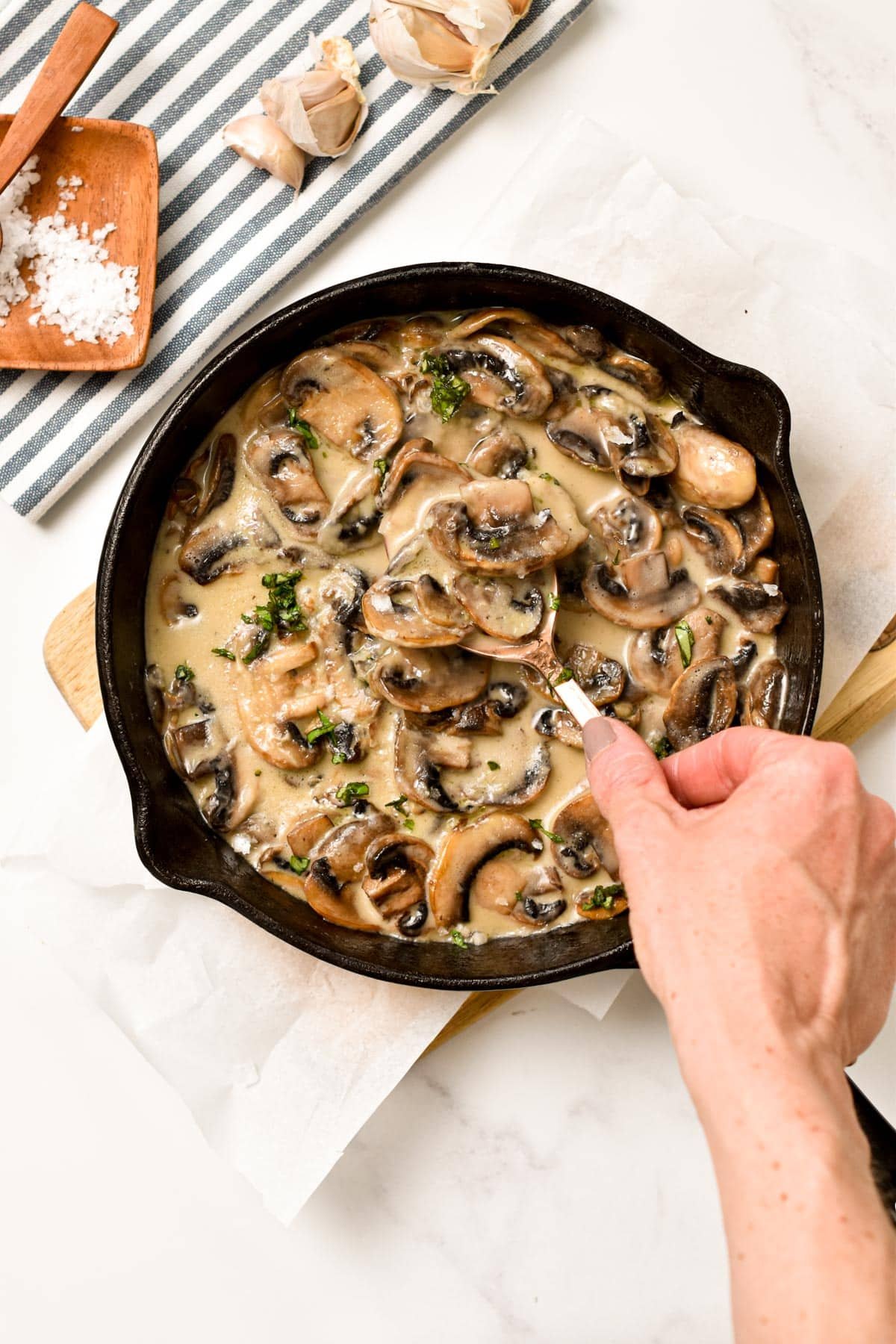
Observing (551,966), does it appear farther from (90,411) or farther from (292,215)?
(292,215)

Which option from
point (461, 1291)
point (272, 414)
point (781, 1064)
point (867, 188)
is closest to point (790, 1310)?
point (781, 1064)

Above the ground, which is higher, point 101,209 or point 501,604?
point 101,209

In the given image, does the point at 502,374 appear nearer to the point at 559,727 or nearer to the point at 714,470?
the point at 714,470

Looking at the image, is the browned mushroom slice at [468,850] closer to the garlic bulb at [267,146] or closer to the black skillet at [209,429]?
the black skillet at [209,429]

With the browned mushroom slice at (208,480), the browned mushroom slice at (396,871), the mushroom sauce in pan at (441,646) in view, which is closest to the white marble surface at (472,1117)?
the browned mushroom slice at (208,480)

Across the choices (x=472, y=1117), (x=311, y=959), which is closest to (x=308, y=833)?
(x=311, y=959)

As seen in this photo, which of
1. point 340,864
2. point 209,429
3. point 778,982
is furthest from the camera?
point 209,429

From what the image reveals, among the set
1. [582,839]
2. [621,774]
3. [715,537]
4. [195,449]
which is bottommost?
[582,839]

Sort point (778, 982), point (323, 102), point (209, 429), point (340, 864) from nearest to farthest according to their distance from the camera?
point (778, 982), point (340, 864), point (209, 429), point (323, 102)
